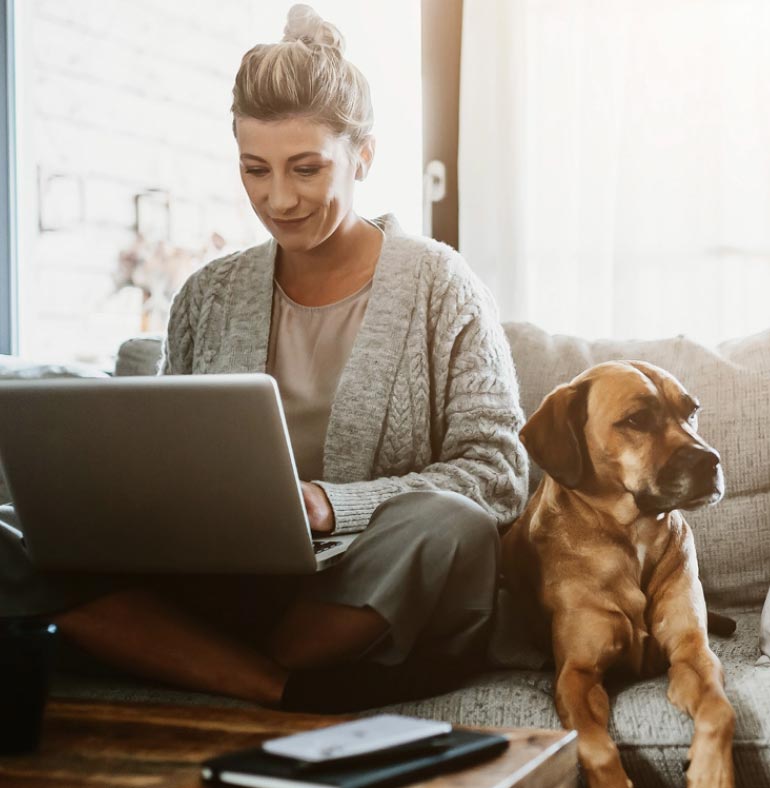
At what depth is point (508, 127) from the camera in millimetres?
2516

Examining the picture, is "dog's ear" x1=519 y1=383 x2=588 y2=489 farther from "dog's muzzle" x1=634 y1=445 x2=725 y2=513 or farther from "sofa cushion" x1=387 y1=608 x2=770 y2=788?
"sofa cushion" x1=387 y1=608 x2=770 y2=788

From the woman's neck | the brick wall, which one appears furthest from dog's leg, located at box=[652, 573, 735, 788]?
the brick wall

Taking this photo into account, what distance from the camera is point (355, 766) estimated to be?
79 cm

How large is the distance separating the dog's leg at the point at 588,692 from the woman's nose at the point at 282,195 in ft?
2.49

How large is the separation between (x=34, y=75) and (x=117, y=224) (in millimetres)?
509

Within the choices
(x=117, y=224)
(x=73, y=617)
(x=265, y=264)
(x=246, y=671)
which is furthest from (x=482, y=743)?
(x=117, y=224)

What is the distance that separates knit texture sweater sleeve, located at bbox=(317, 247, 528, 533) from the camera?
155 cm

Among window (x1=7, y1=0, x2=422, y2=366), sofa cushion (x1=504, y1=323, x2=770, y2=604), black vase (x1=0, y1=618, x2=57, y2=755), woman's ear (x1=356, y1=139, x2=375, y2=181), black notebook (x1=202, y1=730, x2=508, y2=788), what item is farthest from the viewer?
window (x1=7, y1=0, x2=422, y2=366)

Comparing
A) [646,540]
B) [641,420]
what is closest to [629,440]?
[641,420]

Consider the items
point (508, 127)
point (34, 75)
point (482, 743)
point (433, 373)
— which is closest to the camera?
point (482, 743)

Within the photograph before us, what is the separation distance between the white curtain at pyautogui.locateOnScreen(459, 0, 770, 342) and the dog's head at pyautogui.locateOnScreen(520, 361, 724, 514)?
98 cm

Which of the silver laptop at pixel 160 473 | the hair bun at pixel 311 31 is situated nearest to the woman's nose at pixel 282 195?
the hair bun at pixel 311 31

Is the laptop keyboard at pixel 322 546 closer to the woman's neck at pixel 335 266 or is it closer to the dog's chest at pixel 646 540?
the dog's chest at pixel 646 540

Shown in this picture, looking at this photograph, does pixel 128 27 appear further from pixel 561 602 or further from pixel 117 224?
pixel 561 602
